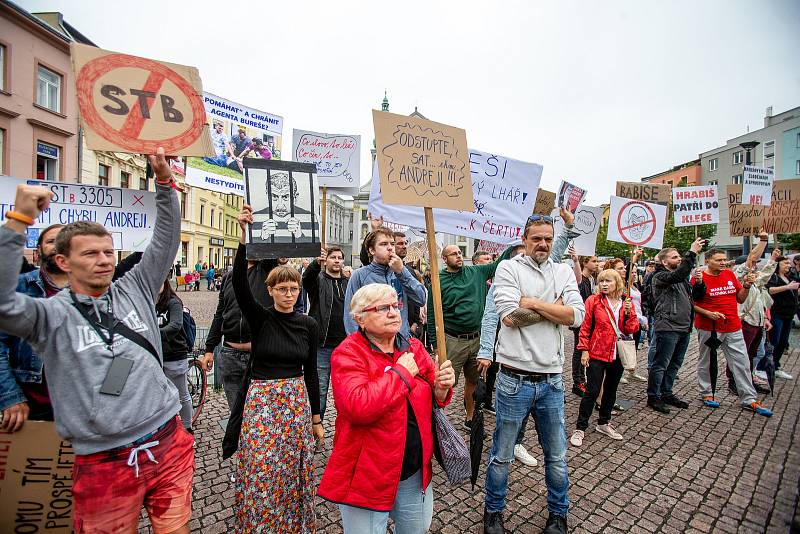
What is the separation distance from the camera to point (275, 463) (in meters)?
2.62

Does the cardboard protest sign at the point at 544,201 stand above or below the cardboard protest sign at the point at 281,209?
above

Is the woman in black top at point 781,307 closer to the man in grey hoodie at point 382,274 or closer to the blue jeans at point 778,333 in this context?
the blue jeans at point 778,333

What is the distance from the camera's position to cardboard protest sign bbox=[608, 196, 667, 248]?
6426mm

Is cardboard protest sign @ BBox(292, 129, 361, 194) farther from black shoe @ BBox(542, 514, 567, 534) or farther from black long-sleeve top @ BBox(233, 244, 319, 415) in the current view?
black shoe @ BBox(542, 514, 567, 534)

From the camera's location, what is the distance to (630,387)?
6941 millimetres

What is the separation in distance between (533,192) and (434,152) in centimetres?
A: 216

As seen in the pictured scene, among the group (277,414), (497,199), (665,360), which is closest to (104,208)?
(277,414)

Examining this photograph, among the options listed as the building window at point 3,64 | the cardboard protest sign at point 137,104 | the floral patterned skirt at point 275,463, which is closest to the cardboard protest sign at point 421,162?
the cardboard protest sign at point 137,104

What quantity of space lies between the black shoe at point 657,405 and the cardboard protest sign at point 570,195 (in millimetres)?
2939

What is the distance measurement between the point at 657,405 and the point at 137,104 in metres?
6.83

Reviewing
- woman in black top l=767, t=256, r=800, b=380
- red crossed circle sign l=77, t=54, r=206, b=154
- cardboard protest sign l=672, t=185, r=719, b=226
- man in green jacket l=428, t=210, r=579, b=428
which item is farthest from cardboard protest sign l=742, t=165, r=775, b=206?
red crossed circle sign l=77, t=54, r=206, b=154

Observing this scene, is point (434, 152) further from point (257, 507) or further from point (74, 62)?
point (257, 507)

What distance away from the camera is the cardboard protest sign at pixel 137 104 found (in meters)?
2.57

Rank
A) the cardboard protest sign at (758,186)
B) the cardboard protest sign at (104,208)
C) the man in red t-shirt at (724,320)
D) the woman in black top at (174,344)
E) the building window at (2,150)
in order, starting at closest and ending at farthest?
the cardboard protest sign at (104,208) → the woman in black top at (174,344) → the man in red t-shirt at (724,320) → the cardboard protest sign at (758,186) → the building window at (2,150)
